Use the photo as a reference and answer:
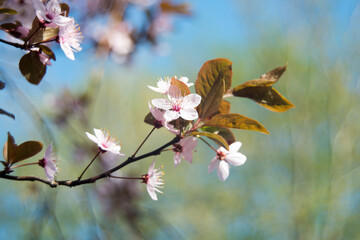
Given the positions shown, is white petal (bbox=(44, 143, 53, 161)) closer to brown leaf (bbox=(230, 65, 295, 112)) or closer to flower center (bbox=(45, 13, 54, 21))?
flower center (bbox=(45, 13, 54, 21))

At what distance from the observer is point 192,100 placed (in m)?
0.46

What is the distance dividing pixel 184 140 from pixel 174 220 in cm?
467

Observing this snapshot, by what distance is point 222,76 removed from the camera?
467 mm

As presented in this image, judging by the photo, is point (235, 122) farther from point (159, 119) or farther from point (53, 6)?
point (53, 6)

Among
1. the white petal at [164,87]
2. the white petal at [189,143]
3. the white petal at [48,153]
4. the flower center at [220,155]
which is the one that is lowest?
the white petal at [48,153]

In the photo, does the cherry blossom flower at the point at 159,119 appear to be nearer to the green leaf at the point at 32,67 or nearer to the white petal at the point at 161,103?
the white petal at the point at 161,103

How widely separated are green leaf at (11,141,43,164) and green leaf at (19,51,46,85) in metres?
0.09

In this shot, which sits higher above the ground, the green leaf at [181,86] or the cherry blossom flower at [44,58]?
the green leaf at [181,86]

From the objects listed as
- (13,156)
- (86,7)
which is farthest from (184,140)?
(86,7)

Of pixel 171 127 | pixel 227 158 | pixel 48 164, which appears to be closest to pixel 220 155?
pixel 227 158

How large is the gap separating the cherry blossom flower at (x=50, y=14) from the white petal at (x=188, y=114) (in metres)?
0.20

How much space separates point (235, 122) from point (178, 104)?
0.28 feet

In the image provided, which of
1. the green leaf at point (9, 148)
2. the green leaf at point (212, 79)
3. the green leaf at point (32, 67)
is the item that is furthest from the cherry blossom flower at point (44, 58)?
the green leaf at point (212, 79)

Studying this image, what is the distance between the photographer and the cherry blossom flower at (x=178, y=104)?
448 mm
